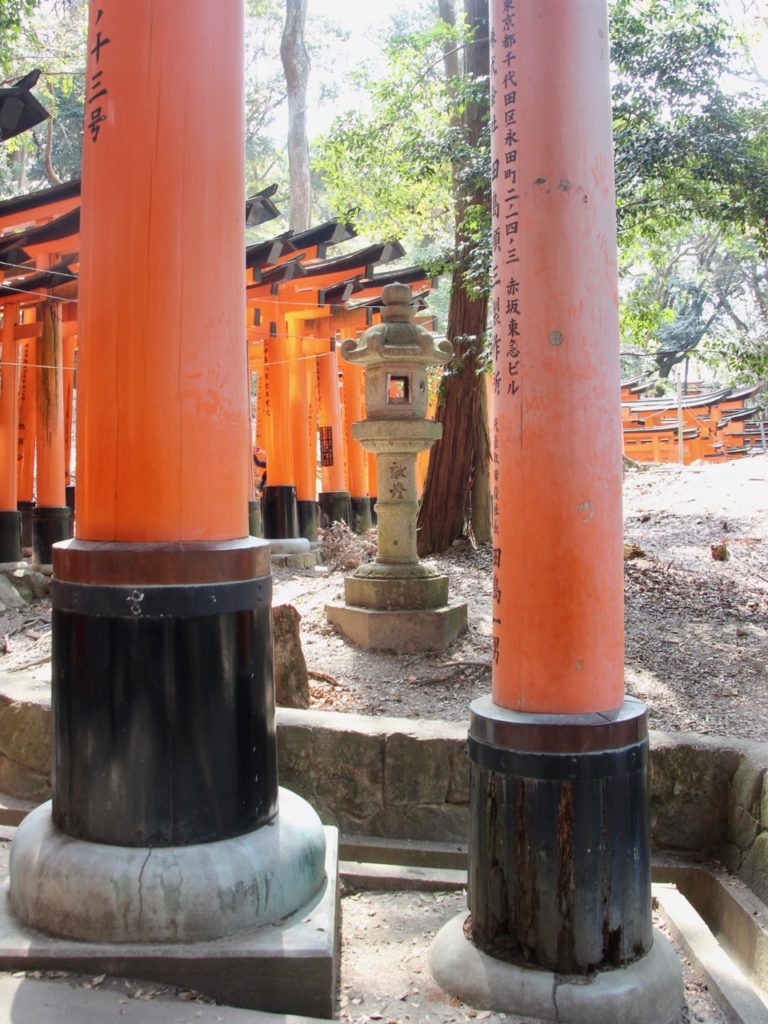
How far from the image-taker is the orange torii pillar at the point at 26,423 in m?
11.6

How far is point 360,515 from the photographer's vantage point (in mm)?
16391

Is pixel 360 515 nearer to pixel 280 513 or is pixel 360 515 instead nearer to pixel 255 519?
pixel 280 513

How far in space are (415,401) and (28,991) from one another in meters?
5.23

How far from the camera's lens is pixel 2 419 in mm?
11102

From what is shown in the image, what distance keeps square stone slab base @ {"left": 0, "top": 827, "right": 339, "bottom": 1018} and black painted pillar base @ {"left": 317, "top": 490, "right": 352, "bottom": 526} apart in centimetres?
1295

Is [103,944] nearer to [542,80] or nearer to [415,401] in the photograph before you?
[542,80]

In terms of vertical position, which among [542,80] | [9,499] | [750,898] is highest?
[542,80]

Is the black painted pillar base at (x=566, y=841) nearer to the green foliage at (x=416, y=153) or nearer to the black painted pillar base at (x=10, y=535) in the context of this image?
the green foliage at (x=416, y=153)

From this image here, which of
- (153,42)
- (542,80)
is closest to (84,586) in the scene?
(153,42)

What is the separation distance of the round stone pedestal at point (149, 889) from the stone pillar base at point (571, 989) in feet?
1.63

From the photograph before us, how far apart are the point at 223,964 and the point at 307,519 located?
39.2ft

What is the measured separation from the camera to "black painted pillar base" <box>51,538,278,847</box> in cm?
213

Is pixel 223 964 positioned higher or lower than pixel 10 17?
lower

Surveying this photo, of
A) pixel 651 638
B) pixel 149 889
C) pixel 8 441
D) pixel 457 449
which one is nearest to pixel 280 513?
pixel 8 441
